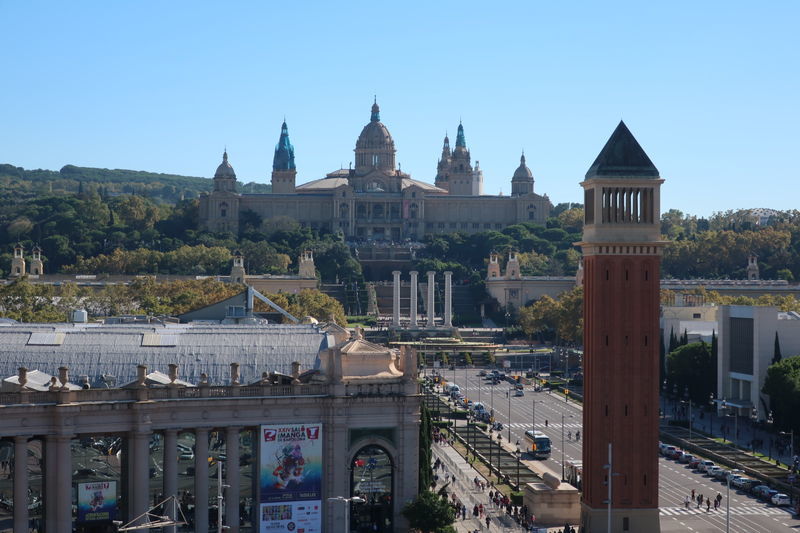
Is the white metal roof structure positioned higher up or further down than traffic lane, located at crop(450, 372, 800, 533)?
higher up

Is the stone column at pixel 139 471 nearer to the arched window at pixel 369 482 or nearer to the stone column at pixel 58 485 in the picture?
the stone column at pixel 58 485

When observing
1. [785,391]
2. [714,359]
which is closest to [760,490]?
[785,391]

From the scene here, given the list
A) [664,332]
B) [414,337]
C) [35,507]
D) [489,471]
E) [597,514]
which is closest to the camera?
[35,507]

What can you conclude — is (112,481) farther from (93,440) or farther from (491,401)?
(491,401)

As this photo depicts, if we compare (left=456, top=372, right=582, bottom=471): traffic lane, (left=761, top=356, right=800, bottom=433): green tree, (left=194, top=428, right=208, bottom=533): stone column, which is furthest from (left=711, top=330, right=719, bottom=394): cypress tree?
(left=194, top=428, right=208, bottom=533): stone column

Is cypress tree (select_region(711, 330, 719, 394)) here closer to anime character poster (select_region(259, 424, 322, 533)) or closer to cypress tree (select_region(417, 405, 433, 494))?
cypress tree (select_region(417, 405, 433, 494))

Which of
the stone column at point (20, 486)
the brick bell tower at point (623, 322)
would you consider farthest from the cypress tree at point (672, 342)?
the stone column at point (20, 486)

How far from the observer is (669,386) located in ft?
441

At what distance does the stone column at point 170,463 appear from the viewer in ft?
206

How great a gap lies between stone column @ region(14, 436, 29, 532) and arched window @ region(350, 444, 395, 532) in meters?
13.3

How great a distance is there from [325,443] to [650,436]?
1698 cm

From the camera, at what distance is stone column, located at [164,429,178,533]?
206 feet

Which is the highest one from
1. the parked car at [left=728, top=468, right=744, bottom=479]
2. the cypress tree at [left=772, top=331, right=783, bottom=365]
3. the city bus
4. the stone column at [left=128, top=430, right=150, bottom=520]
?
the cypress tree at [left=772, top=331, right=783, bottom=365]

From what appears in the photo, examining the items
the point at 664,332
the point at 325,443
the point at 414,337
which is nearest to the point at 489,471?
the point at 325,443
